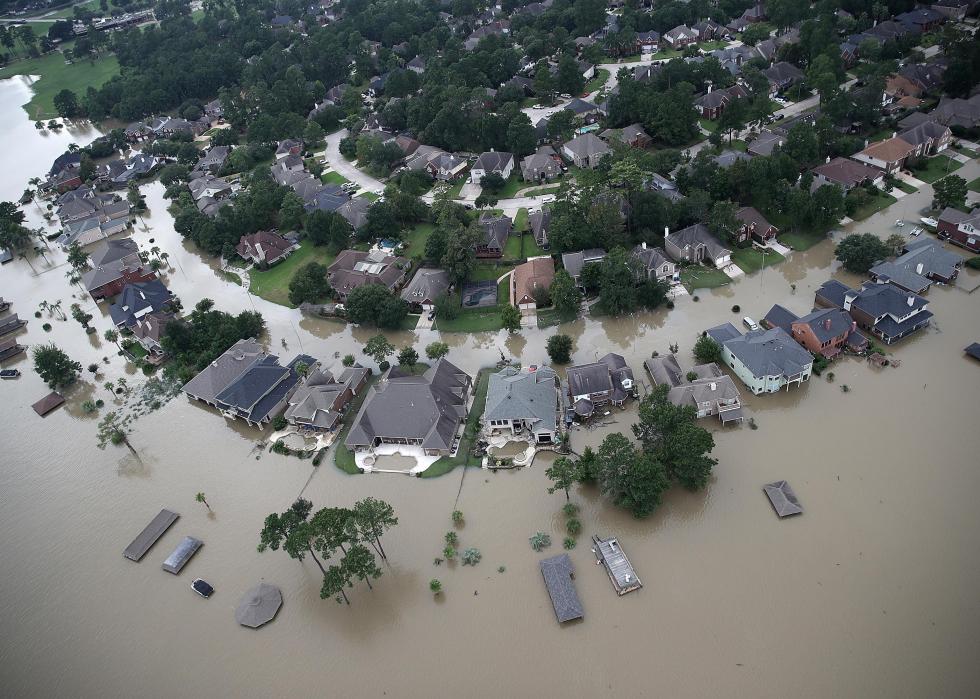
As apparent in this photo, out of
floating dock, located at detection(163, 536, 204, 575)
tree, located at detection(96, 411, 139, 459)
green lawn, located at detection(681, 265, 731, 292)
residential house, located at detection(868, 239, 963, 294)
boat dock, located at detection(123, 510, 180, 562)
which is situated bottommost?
tree, located at detection(96, 411, 139, 459)

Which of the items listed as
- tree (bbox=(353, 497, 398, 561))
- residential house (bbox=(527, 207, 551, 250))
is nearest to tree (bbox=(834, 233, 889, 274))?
residential house (bbox=(527, 207, 551, 250))

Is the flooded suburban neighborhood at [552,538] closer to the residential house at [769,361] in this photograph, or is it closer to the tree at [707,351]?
the tree at [707,351]

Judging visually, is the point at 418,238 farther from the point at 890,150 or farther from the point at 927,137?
the point at 927,137

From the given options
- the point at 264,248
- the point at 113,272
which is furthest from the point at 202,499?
the point at 113,272

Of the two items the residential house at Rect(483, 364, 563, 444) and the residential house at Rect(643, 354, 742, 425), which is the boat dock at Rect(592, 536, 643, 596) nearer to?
the residential house at Rect(483, 364, 563, 444)

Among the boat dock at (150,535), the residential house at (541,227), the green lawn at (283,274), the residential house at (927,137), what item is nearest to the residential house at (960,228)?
the residential house at (927,137)

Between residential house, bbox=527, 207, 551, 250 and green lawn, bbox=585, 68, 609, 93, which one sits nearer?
residential house, bbox=527, 207, 551, 250
